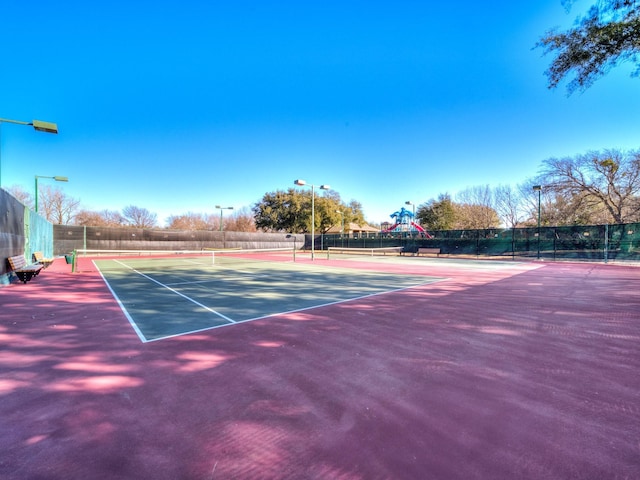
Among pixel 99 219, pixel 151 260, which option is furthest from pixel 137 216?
pixel 151 260

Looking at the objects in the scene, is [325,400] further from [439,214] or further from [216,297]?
[439,214]

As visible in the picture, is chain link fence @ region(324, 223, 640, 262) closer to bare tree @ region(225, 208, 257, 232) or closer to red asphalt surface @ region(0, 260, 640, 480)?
red asphalt surface @ region(0, 260, 640, 480)

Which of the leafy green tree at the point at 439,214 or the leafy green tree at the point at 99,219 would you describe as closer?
the leafy green tree at the point at 439,214

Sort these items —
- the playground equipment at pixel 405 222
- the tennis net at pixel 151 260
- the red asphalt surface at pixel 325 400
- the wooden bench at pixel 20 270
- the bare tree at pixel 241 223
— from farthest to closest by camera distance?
the bare tree at pixel 241 223, the playground equipment at pixel 405 222, the tennis net at pixel 151 260, the wooden bench at pixel 20 270, the red asphalt surface at pixel 325 400

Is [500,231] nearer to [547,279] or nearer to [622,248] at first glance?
[622,248]

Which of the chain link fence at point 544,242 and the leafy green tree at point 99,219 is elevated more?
the leafy green tree at point 99,219

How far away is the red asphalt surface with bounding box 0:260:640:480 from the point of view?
7.25 feet

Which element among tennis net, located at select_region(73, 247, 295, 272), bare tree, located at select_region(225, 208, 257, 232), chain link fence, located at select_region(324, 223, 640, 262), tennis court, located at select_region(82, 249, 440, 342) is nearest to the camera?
tennis court, located at select_region(82, 249, 440, 342)

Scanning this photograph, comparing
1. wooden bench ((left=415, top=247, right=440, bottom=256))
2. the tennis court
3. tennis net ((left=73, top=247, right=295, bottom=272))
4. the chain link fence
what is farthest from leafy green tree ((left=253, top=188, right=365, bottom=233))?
the tennis court

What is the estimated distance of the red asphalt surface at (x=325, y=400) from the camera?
2211 mm

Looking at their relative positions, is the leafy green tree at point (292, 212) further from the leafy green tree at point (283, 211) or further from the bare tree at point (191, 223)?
the bare tree at point (191, 223)

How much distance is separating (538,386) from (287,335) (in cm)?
333

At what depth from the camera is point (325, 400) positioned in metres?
3.05

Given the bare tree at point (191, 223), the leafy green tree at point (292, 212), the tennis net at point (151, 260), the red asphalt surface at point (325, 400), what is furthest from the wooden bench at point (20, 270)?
the bare tree at point (191, 223)
